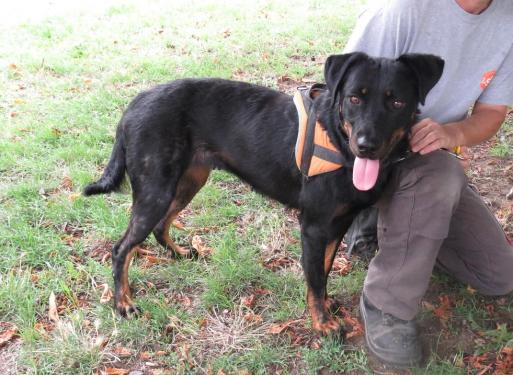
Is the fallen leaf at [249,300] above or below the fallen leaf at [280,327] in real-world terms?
below

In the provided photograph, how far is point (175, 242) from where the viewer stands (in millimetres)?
3662

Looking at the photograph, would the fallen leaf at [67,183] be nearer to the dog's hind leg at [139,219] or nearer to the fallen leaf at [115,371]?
the dog's hind leg at [139,219]

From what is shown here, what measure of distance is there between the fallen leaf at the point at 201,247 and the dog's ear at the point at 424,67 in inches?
75.5

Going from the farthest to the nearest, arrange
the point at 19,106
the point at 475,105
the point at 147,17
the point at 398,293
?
1. the point at 147,17
2. the point at 19,106
3. the point at 475,105
4. the point at 398,293

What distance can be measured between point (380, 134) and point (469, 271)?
134 cm

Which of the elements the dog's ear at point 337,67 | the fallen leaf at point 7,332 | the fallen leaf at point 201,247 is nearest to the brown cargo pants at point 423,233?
the dog's ear at point 337,67

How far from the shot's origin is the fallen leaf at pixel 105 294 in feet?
10.1

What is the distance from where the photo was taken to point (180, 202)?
11.2 feet

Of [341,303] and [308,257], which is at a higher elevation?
[308,257]

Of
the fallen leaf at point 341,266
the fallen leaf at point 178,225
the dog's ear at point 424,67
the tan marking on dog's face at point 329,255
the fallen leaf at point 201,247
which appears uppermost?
the dog's ear at point 424,67

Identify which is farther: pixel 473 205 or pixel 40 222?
pixel 40 222

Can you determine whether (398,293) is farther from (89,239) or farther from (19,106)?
(19,106)

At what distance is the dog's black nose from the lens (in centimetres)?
226

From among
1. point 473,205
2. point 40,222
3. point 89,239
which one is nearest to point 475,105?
point 473,205
